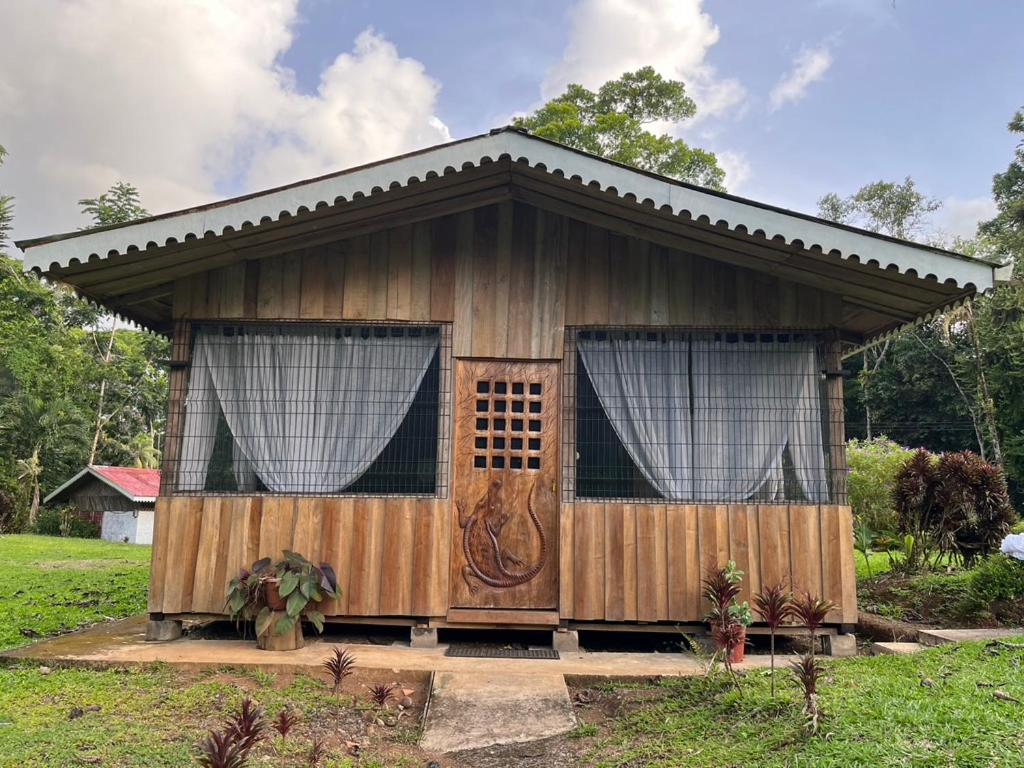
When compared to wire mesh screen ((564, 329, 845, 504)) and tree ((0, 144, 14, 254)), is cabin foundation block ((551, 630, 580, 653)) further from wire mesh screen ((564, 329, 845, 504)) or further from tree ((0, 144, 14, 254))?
tree ((0, 144, 14, 254))

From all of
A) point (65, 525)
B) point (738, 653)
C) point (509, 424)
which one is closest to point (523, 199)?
point (509, 424)

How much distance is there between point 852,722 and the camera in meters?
3.01

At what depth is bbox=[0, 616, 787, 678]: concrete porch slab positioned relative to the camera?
4.44m

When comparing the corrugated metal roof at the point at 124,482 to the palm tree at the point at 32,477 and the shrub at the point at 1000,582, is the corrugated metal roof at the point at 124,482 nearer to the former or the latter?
the palm tree at the point at 32,477

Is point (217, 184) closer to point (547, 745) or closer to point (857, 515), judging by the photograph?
point (857, 515)

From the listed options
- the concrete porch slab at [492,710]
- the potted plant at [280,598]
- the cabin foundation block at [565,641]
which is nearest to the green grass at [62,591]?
the potted plant at [280,598]

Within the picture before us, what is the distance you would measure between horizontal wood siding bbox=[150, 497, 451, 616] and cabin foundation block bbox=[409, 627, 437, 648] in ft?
0.41

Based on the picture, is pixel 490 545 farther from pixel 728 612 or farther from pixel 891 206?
pixel 891 206

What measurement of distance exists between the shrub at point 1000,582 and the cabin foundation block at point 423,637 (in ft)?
14.3

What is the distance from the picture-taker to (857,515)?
13523 mm

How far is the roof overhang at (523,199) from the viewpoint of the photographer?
4605mm

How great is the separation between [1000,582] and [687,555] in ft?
8.98

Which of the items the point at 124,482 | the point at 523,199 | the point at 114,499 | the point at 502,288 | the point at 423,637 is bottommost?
the point at 423,637

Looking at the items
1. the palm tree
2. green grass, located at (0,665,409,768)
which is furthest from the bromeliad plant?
the palm tree
